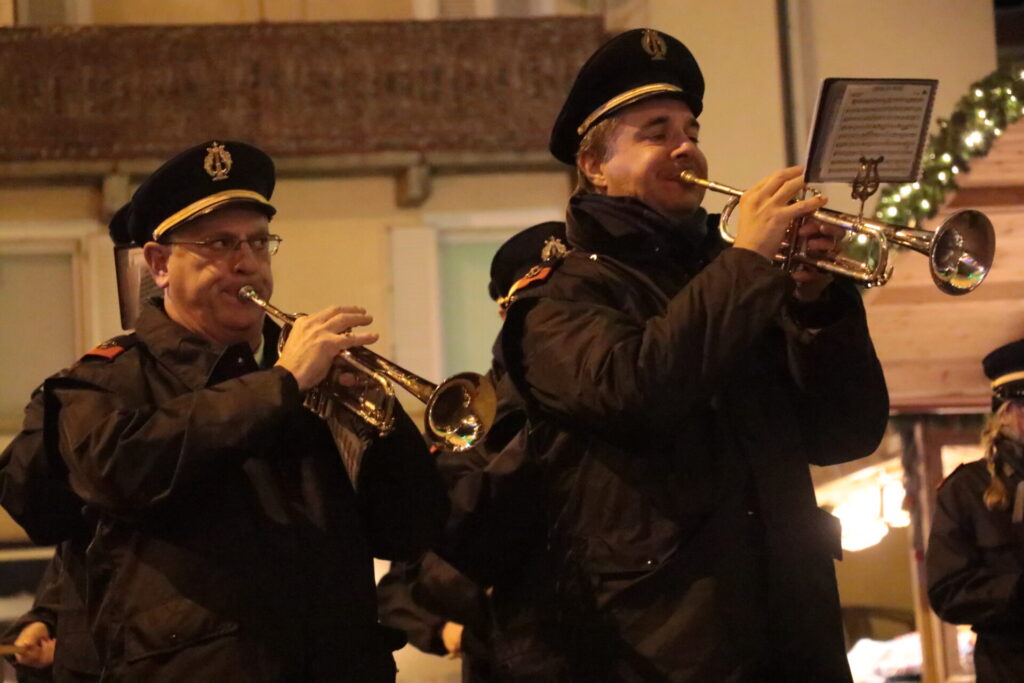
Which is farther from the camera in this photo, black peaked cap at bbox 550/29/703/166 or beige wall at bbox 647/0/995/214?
beige wall at bbox 647/0/995/214

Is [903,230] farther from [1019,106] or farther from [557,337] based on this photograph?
[1019,106]

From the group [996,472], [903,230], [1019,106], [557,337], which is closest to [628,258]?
[557,337]

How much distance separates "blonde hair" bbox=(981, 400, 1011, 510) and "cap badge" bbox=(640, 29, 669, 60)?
96.7 inches

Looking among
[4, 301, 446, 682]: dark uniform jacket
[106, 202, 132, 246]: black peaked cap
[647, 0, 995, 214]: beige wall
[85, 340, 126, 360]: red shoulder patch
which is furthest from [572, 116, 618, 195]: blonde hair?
[647, 0, 995, 214]: beige wall

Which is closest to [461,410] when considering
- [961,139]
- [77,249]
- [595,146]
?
[595,146]

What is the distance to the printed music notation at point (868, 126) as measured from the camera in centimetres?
337

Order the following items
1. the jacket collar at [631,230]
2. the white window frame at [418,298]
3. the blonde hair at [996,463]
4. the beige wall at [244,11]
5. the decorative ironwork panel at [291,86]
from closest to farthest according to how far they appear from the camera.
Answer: the jacket collar at [631,230], the blonde hair at [996,463], the decorative ironwork panel at [291,86], the white window frame at [418,298], the beige wall at [244,11]

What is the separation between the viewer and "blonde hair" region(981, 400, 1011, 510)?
533 cm

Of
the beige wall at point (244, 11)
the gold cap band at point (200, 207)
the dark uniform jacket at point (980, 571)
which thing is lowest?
the dark uniform jacket at point (980, 571)

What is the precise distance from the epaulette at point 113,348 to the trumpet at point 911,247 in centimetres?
127

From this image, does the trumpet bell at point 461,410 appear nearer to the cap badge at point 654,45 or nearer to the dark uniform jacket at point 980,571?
the cap badge at point 654,45

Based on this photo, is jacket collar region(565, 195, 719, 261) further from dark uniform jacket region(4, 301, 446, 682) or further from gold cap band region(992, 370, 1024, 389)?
gold cap band region(992, 370, 1024, 389)

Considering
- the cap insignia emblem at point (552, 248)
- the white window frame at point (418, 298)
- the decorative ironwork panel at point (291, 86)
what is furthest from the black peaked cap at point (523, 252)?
the decorative ironwork panel at point (291, 86)

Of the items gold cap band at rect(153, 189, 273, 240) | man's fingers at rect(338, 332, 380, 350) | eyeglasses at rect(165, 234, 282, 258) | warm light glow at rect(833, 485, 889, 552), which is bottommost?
warm light glow at rect(833, 485, 889, 552)
